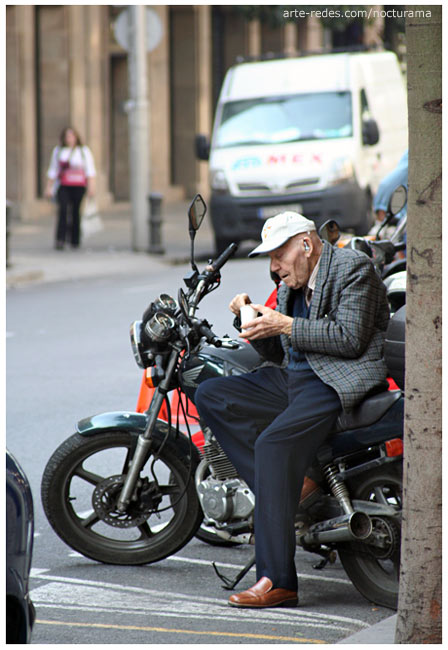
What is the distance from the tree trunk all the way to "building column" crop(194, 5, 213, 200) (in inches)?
1123

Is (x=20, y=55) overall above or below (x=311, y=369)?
above

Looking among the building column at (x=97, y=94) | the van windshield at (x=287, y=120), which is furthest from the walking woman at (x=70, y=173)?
the building column at (x=97, y=94)

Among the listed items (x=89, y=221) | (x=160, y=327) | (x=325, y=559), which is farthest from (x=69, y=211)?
(x=325, y=559)

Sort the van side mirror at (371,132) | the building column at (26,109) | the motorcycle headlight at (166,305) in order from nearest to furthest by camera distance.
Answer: the motorcycle headlight at (166,305) < the van side mirror at (371,132) < the building column at (26,109)

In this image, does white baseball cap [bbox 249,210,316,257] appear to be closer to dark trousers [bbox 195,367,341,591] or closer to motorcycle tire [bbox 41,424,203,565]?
dark trousers [bbox 195,367,341,591]

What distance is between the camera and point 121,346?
11.2 m

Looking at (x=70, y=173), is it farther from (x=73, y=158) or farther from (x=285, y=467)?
(x=285, y=467)

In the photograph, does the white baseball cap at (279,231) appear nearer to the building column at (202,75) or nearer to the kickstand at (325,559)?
the kickstand at (325,559)

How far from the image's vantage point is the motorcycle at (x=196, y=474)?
4.73m

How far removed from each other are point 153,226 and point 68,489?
14633mm

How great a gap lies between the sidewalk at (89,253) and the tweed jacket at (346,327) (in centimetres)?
1178

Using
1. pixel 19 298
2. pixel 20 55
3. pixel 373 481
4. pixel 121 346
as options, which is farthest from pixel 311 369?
pixel 20 55

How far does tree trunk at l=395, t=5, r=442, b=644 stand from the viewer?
352 centimetres

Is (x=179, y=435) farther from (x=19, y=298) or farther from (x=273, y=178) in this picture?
(x=273, y=178)
